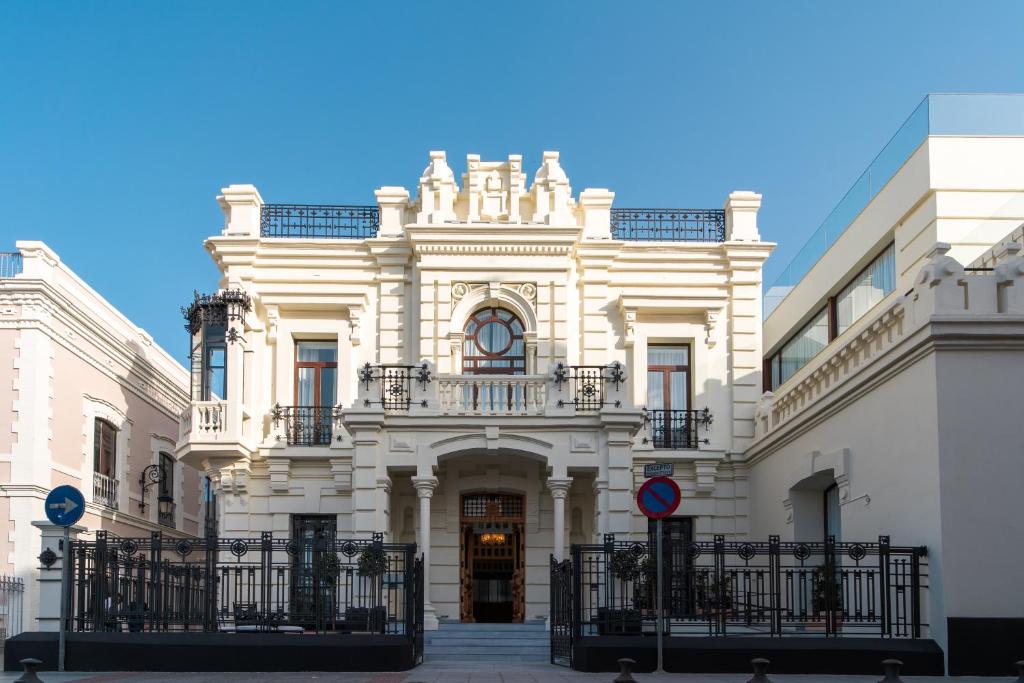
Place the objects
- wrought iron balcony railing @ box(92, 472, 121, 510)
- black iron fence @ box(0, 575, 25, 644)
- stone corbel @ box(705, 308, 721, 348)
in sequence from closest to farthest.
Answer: black iron fence @ box(0, 575, 25, 644)
stone corbel @ box(705, 308, 721, 348)
wrought iron balcony railing @ box(92, 472, 121, 510)

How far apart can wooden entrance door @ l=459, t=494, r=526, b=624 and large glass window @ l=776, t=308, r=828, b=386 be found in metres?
7.61

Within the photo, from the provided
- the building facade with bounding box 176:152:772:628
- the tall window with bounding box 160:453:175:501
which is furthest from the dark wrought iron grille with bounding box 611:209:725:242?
the tall window with bounding box 160:453:175:501

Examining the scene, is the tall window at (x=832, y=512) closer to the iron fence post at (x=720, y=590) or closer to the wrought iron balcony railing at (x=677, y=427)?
the wrought iron balcony railing at (x=677, y=427)

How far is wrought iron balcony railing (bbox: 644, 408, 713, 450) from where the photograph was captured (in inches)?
1049

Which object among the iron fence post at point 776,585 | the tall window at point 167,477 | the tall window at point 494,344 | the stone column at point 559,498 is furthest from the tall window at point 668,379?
the tall window at point 167,477

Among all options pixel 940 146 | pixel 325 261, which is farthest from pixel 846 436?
pixel 325 261

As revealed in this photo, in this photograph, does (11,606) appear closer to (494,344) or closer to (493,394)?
(493,394)

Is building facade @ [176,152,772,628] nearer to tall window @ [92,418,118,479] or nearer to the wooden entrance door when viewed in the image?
the wooden entrance door

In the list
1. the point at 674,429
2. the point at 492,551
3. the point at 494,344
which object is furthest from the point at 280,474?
the point at 674,429

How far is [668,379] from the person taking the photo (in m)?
27.2

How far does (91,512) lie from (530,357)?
1161 centimetres

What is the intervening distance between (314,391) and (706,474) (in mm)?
8518

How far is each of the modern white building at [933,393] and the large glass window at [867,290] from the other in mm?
52

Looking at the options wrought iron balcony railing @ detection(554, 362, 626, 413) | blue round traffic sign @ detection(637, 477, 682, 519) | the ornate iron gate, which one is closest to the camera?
blue round traffic sign @ detection(637, 477, 682, 519)
